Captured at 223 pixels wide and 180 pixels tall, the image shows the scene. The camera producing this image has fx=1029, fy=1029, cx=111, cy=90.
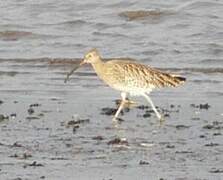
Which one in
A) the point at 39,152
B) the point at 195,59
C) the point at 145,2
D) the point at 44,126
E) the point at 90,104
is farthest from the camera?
the point at 145,2

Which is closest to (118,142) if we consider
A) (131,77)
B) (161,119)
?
(161,119)

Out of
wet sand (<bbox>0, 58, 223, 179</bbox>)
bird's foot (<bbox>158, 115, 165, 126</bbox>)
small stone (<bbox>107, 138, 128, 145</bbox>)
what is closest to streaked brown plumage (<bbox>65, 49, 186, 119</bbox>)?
wet sand (<bbox>0, 58, 223, 179</bbox>)

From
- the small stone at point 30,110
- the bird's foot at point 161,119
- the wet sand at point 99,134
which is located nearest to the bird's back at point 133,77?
the wet sand at point 99,134

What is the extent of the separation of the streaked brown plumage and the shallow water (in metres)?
0.34

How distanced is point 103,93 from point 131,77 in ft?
5.67

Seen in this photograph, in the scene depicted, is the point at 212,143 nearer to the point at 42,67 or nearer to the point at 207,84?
the point at 207,84

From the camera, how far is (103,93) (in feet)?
49.6

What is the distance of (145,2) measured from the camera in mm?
26016

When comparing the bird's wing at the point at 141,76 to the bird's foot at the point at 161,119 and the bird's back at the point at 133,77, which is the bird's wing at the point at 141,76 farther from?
the bird's foot at the point at 161,119

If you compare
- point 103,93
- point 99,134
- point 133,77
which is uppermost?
point 133,77

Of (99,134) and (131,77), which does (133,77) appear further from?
(99,134)

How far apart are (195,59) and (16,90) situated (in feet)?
15.3

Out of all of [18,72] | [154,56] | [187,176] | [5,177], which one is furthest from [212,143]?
[154,56]

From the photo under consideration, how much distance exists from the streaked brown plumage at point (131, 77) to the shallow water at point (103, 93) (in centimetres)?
34
